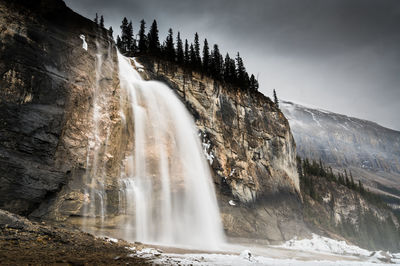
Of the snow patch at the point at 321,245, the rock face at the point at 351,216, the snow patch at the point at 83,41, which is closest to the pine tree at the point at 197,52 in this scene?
the snow patch at the point at 83,41

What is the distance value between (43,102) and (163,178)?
1057 cm

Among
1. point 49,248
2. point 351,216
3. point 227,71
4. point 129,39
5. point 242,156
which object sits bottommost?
point 351,216

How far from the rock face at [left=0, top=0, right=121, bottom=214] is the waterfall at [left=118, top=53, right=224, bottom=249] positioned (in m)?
2.38

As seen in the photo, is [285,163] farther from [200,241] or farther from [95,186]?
[95,186]

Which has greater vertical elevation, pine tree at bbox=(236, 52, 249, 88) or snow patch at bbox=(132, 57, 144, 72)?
pine tree at bbox=(236, 52, 249, 88)

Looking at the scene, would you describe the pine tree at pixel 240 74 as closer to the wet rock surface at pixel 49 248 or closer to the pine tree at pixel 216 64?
the pine tree at pixel 216 64

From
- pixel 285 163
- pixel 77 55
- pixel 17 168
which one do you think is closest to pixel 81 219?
pixel 17 168

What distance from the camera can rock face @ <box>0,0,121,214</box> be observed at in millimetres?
15391

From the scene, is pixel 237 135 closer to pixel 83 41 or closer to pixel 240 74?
pixel 240 74

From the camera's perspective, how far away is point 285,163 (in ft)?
141

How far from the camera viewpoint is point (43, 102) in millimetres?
17781

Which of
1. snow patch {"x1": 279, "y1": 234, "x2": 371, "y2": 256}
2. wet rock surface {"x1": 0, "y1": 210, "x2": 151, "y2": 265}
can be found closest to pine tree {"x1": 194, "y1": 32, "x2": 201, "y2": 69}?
snow patch {"x1": 279, "y1": 234, "x2": 371, "y2": 256}

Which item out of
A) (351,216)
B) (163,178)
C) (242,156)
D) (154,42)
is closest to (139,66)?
(154,42)

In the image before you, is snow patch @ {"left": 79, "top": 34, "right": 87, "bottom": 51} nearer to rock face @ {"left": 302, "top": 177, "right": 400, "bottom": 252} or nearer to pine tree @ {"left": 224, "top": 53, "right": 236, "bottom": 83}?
pine tree @ {"left": 224, "top": 53, "right": 236, "bottom": 83}
